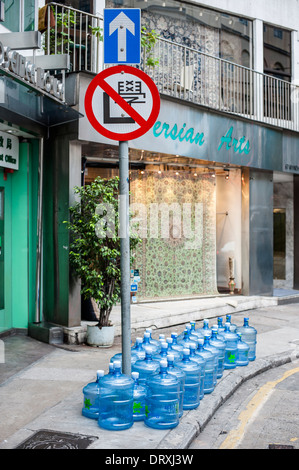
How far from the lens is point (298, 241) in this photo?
16422mm

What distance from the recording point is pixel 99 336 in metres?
8.84

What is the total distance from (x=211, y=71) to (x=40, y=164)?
6476 millimetres

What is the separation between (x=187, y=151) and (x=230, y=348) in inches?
218

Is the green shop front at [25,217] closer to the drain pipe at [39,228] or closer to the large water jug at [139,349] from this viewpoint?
the drain pipe at [39,228]

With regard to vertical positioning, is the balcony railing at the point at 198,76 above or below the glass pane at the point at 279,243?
above

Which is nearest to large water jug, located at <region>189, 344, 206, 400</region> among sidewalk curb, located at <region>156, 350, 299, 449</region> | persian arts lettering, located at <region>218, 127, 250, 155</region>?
sidewalk curb, located at <region>156, 350, 299, 449</region>

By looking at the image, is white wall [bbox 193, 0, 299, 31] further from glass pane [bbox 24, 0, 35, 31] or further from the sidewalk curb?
the sidewalk curb

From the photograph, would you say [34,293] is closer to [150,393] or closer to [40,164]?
[40,164]

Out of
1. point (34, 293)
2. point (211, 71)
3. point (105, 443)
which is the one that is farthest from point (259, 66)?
point (105, 443)

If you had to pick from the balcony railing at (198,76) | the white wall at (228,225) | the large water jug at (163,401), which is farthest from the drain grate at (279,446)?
the white wall at (228,225)

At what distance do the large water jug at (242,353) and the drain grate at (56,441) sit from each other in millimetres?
3282

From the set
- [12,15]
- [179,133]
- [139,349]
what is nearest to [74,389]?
[139,349]

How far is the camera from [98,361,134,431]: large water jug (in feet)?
16.3

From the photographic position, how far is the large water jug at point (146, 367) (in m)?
5.55
